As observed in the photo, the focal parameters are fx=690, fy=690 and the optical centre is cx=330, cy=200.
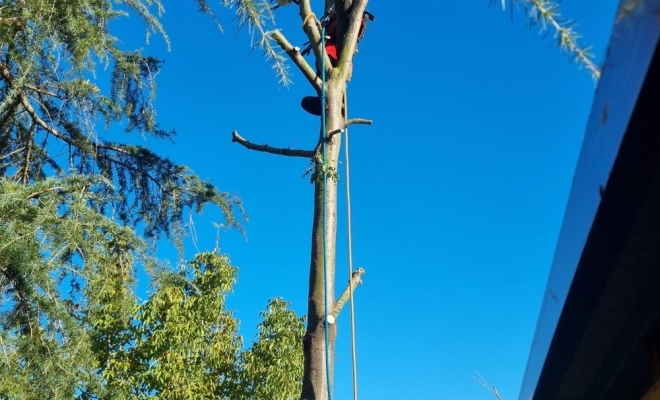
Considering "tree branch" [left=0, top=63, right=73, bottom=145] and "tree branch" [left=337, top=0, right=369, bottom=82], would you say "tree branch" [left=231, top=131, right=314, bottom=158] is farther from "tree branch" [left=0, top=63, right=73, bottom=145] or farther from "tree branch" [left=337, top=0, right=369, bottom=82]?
"tree branch" [left=0, top=63, right=73, bottom=145]

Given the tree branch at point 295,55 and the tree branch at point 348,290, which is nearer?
the tree branch at point 348,290

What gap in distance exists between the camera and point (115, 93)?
192 inches

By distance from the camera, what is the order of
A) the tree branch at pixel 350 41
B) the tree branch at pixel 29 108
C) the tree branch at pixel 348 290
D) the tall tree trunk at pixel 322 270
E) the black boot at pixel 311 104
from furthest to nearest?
1. the tree branch at pixel 29 108
2. the black boot at pixel 311 104
3. the tree branch at pixel 350 41
4. the tree branch at pixel 348 290
5. the tall tree trunk at pixel 322 270

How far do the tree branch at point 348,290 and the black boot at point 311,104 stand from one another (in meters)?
1.02

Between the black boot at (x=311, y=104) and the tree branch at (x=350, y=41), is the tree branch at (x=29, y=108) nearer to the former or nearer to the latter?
the black boot at (x=311, y=104)

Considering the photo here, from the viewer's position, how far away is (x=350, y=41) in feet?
12.6

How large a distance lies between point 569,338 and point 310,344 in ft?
6.16

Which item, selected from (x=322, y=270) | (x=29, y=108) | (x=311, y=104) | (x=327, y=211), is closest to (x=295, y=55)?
(x=311, y=104)

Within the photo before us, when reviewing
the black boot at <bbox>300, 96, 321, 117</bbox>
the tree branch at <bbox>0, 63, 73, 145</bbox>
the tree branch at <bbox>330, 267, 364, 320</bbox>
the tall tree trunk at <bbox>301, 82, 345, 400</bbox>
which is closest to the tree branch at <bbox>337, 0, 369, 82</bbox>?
the tall tree trunk at <bbox>301, 82, 345, 400</bbox>

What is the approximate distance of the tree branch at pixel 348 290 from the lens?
3.22 m

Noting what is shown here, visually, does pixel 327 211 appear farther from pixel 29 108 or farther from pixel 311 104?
pixel 29 108

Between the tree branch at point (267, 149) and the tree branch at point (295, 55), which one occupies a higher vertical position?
the tree branch at point (295, 55)

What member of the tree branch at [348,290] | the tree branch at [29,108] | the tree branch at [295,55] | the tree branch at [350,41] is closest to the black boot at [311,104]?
the tree branch at [295,55]

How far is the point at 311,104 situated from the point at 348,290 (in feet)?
→ 3.92
